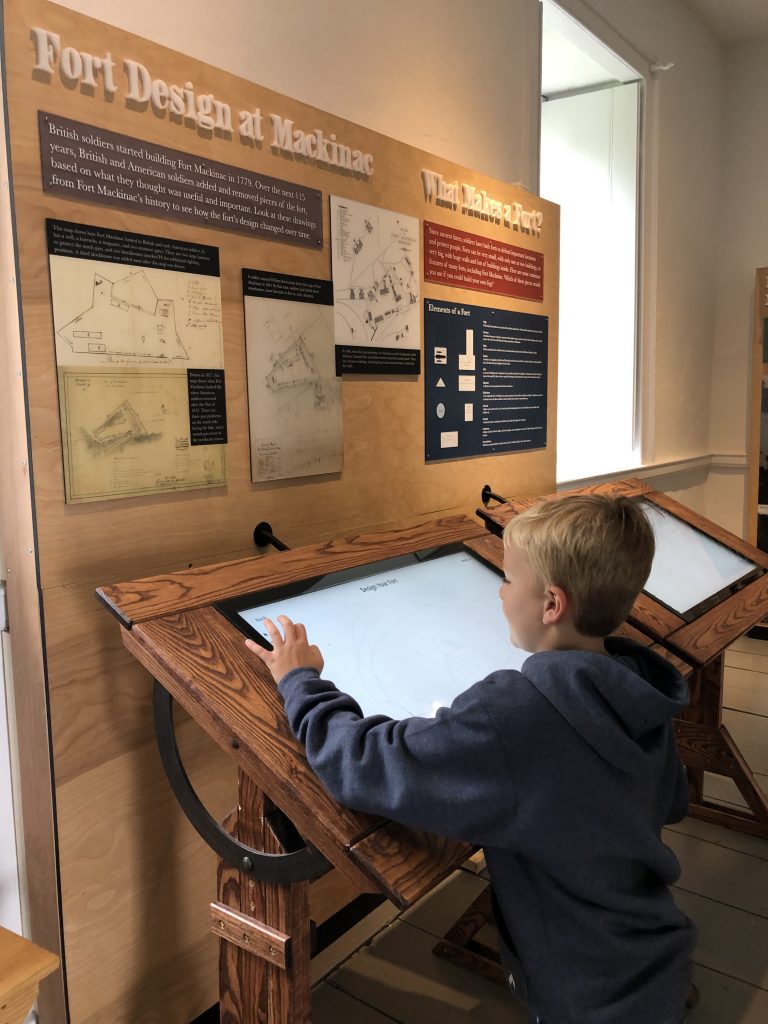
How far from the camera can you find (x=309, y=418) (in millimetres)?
1954

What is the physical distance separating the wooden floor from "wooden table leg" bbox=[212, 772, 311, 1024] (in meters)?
0.72

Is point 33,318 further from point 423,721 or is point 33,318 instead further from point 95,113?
point 423,721

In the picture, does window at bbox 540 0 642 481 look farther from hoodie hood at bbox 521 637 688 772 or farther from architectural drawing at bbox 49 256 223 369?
hoodie hood at bbox 521 637 688 772

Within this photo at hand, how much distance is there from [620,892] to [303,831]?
46 cm

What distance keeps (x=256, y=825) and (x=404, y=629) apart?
46 cm

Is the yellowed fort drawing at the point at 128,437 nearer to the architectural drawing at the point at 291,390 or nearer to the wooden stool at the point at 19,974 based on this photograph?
the architectural drawing at the point at 291,390

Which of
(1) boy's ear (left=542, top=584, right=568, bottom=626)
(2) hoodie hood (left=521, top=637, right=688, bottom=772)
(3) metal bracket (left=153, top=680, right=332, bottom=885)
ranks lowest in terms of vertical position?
(3) metal bracket (left=153, top=680, right=332, bottom=885)

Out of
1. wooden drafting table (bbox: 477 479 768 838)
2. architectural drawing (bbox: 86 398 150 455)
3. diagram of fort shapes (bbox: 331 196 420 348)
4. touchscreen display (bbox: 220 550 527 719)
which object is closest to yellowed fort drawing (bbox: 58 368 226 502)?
architectural drawing (bbox: 86 398 150 455)

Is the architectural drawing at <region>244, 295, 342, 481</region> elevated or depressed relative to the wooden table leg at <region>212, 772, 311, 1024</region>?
elevated

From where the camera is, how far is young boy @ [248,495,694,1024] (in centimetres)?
108

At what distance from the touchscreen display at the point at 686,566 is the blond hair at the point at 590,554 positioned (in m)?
0.93

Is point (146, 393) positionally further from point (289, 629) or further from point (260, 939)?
point (260, 939)

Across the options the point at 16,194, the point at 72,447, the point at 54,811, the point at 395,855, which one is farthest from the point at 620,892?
the point at 16,194

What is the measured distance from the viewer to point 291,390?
1.90 meters
